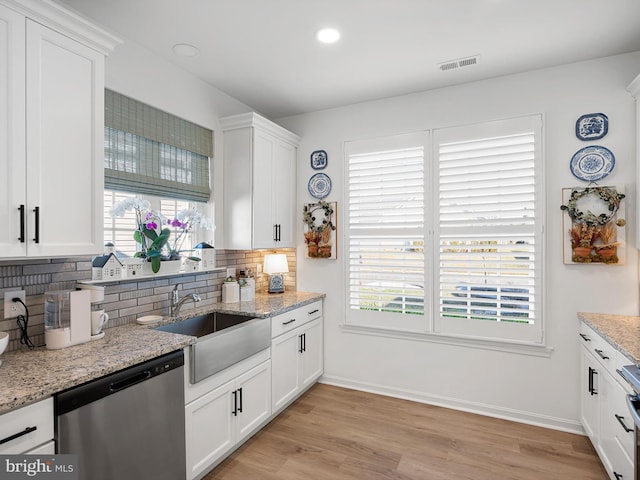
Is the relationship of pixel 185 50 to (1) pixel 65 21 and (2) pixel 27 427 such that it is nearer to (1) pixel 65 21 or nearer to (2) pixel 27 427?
(1) pixel 65 21

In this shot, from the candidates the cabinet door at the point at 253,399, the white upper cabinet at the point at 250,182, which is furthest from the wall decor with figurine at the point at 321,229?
the cabinet door at the point at 253,399

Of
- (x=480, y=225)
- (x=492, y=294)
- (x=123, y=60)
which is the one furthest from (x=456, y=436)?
(x=123, y=60)

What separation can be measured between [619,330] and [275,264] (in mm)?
2656

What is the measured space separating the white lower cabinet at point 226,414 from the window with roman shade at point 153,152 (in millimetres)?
1400

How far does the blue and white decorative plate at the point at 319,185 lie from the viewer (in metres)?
3.66

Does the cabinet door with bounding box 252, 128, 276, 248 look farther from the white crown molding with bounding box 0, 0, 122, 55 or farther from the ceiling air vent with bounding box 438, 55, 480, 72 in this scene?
the ceiling air vent with bounding box 438, 55, 480, 72

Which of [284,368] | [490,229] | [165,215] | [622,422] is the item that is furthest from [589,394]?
[165,215]

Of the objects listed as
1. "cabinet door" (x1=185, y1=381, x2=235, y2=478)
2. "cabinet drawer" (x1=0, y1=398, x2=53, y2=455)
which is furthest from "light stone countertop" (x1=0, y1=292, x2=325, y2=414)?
"cabinet door" (x1=185, y1=381, x2=235, y2=478)

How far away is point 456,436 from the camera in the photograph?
106 inches

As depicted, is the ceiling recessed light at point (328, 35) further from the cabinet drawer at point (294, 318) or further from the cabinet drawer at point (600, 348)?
the cabinet drawer at point (600, 348)

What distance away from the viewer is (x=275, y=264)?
3.60m

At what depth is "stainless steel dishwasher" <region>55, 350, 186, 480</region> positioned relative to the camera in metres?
1.46

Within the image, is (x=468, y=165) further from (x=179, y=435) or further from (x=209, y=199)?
(x=179, y=435)

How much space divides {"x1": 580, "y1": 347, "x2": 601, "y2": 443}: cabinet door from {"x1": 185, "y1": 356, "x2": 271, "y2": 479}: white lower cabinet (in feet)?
7.24
